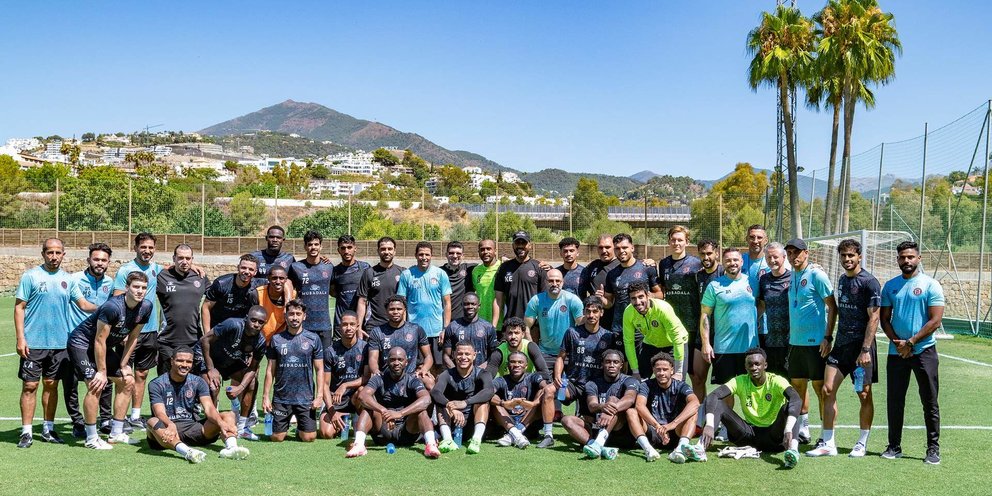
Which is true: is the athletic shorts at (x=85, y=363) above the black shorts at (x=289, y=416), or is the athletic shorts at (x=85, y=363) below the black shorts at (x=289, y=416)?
A: above

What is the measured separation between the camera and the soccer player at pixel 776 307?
7668mm

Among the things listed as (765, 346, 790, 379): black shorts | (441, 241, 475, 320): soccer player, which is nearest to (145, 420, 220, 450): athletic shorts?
(441, 241, 475, 320): soccer player

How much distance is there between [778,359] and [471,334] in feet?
9.43

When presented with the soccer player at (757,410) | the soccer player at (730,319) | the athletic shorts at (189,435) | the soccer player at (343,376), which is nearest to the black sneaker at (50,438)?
the athletic shorts at (189,435)

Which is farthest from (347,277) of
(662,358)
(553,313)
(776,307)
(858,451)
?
(858,451)

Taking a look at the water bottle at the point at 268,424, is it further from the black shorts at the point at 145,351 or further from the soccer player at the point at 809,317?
the soccer player at the point at 809,317

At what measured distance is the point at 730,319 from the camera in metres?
7.75

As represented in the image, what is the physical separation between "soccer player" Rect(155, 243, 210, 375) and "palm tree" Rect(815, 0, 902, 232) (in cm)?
2405

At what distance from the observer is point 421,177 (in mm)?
179500

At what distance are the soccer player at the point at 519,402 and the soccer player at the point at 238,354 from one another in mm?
2286

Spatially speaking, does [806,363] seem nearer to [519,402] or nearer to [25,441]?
[519,402]

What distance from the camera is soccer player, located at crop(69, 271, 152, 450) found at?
7395 millimetres

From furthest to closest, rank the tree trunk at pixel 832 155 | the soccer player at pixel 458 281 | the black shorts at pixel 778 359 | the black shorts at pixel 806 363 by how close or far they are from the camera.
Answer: the tree trunk at pixel 832 155 < the soccer player at pixel 458 281 < the black shorts at pixel 778 359 < the black shorts at pixel 806 363

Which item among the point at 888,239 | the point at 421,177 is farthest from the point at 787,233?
the point at 421,177
